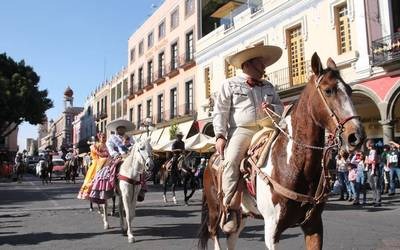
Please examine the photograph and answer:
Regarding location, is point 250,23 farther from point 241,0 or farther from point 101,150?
point 101,150

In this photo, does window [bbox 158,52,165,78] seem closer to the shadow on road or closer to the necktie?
the shadow on road

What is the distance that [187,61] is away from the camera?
33.0 metres

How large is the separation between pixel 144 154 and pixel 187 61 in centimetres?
2477

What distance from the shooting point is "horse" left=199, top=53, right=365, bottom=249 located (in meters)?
3.66

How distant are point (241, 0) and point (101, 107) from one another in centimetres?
3644

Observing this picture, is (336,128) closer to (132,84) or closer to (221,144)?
(221,144)

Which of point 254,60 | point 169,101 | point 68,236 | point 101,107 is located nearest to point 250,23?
point 169,101

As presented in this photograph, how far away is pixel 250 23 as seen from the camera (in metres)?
24.8

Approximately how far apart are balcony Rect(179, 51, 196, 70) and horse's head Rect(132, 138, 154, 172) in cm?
2356

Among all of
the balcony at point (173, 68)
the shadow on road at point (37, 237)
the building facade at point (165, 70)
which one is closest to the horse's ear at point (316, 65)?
the shadow on road at point (37, 237)

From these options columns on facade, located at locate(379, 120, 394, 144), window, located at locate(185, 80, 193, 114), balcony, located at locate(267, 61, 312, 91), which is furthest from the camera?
window, located at locate(185, 80, 193, 114)

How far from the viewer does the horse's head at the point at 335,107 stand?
11.1ft

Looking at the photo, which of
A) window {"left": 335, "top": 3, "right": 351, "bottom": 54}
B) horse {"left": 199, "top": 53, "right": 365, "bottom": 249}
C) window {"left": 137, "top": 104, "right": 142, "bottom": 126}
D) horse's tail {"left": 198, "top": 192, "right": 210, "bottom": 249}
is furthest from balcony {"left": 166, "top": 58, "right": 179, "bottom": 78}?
horse {"left": 199, "top": 53, "right": 365, "bottom": 249}

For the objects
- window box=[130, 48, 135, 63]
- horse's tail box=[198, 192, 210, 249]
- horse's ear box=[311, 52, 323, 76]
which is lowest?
horse's tail box=[198, 192, 210, 249]
